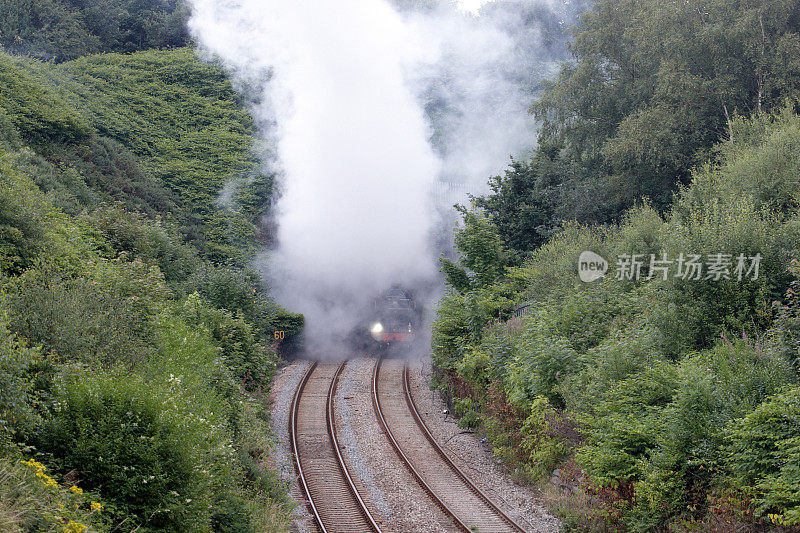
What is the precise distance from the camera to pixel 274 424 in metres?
15.3

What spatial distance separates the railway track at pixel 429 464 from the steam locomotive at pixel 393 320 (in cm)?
275

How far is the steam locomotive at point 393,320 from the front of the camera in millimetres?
22578

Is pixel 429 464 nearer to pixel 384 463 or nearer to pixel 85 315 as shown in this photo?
pixel 384 463

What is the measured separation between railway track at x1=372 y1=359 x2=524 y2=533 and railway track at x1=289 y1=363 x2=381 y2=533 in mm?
1421

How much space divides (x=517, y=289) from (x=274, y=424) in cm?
916

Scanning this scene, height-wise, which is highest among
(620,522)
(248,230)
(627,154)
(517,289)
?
(627,154)

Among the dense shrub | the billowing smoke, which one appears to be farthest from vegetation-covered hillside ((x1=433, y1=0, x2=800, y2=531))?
the dense shrub

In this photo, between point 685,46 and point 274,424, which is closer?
point 274,424

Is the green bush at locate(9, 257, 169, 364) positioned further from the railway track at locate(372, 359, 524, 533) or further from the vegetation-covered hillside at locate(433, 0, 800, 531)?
the vegetation-covered hillside at locate(433, 0, 800, 531)

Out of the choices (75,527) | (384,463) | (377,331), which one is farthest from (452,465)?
(377,331)

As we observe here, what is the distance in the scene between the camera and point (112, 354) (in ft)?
28.9

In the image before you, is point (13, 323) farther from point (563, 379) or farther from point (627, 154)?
point (627, 154)

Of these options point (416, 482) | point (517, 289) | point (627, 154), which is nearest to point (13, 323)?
point (416, 482)

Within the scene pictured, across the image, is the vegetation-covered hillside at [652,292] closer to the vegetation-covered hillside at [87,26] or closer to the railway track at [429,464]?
the railway track at [429,464]
